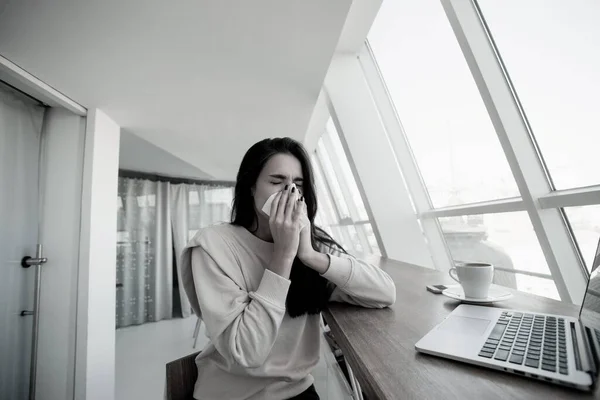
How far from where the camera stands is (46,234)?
1.69 m

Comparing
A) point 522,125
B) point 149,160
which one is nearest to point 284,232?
point 522,125

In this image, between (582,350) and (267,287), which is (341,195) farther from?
(582,350)

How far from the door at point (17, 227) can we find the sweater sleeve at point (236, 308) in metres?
1.38

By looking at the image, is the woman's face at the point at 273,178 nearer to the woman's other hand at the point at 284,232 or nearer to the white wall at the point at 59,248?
the woman's other hand at the point at 284,232

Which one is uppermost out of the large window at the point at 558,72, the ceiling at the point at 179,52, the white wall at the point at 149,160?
the white wall at the point at 149,160

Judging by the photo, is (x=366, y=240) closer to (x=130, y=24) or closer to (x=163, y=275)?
(x=163, y=275)

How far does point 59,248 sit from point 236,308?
1.63 m

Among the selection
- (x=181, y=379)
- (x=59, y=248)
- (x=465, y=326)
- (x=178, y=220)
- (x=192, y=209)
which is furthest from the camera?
(x=192, y=209)

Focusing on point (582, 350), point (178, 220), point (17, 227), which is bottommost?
point (582, 350)

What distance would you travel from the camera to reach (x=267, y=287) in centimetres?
69

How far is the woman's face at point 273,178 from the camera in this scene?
912 millimetres

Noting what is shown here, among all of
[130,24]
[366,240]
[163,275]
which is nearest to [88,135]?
[130,24]

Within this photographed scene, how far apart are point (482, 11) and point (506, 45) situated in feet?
0.71

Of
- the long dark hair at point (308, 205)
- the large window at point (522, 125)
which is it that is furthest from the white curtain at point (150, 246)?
the long dark hair at point (308, 205)
